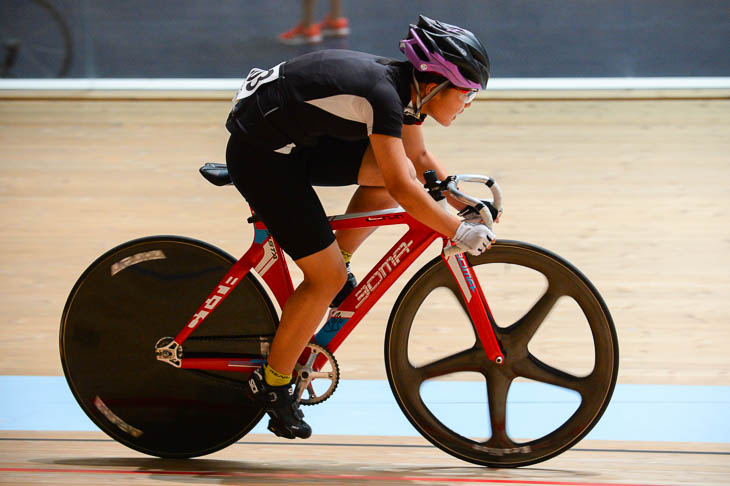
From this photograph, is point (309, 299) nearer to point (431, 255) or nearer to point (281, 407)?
point (281, 407)

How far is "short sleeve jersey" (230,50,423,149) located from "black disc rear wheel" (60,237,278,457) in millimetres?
523

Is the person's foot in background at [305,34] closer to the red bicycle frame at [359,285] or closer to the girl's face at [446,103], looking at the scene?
the red bicycle frame at [359,285]

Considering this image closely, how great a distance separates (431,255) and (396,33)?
146 inches

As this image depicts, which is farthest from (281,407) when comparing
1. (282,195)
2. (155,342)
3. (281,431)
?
(282,195)

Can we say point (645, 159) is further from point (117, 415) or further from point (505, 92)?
point (117, 415)

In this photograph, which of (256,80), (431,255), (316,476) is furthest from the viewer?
(431,255)

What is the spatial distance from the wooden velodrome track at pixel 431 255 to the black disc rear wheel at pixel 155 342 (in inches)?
4.5

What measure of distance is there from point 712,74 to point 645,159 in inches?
82.8

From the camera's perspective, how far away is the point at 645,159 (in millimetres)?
5938

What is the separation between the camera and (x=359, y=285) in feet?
8.71

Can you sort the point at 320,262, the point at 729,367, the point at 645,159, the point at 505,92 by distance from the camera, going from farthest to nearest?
the point at 505,92, the point at 645,159, the point at 729,367, the point at 320,262

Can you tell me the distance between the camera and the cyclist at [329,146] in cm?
231

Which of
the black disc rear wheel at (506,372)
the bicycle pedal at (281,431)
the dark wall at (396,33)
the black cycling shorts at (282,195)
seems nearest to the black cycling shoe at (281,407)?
the bicycle pedal at (281,431)

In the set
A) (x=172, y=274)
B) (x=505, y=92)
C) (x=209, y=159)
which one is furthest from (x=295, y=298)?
(x=505, y=92)
